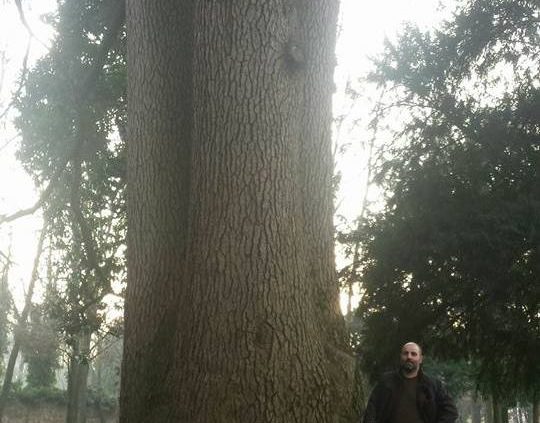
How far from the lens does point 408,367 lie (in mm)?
4953

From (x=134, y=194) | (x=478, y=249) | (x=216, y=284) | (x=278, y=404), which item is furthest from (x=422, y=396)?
(x=478, y=249)

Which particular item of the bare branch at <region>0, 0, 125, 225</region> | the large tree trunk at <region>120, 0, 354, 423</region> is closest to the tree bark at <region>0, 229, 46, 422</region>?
the bare branch at <region>0, 0, 125, 225</region>

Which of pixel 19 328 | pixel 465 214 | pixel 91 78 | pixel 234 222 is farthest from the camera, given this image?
pixel 19 328

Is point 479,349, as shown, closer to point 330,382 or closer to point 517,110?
point 517,110

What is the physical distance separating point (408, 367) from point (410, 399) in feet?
0.82

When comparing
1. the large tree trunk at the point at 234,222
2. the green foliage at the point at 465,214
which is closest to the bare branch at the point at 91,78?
the large tree trunk at the point at 234,222

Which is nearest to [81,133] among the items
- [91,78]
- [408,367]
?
[91,78]

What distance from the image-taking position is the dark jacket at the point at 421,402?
4891 millimetres

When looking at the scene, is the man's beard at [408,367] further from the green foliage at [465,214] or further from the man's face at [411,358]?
the green foliage at [465,214]

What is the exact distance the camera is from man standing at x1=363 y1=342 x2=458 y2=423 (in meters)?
4.90

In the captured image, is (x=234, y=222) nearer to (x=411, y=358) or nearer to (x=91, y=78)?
(x=411, y=358)

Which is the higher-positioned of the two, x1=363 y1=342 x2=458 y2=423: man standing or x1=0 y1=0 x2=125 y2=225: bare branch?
x1=0 y1=0 x2=125 y2=225: bare branch

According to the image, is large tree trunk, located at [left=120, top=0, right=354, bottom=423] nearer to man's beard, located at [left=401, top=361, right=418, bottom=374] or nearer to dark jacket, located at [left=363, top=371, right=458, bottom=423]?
dark jacket, located at [left=363, top=371, right=458, bottom=423]

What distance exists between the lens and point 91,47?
10.5 m
